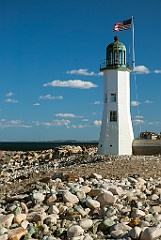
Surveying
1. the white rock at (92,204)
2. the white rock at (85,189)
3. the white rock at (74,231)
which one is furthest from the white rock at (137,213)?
the white rock at (85,189)

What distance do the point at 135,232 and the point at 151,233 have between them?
1.23ft

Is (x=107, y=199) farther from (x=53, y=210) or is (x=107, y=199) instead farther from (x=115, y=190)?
(x=53, y=210)

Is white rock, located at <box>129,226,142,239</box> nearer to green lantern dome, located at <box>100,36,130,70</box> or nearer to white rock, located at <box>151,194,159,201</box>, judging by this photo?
white rock, located at <box>151,194,159,201</box>

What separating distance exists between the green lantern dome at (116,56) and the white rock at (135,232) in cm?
1631

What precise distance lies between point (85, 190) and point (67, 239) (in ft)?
9.48

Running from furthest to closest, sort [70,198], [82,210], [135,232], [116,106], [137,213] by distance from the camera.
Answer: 1. [116,106]
2. [70,198]
3. [82,210]
4. [137,213]
5. [135,232]

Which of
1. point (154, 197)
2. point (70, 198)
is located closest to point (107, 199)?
point (70, 198)

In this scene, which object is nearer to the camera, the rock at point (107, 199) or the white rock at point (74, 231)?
the white rock at point (74, 231)

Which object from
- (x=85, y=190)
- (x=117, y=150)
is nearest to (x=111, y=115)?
(x=117, y=150)

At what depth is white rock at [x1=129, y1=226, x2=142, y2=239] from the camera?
30.0ft

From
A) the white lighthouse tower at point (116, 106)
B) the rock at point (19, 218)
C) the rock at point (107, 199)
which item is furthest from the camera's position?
the white lighthouse tower at point (116, 106)

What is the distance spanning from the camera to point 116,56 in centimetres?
2500

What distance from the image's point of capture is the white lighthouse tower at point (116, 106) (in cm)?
2466

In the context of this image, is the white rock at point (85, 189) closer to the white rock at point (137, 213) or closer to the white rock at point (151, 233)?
the white rock at point (137, 213)
